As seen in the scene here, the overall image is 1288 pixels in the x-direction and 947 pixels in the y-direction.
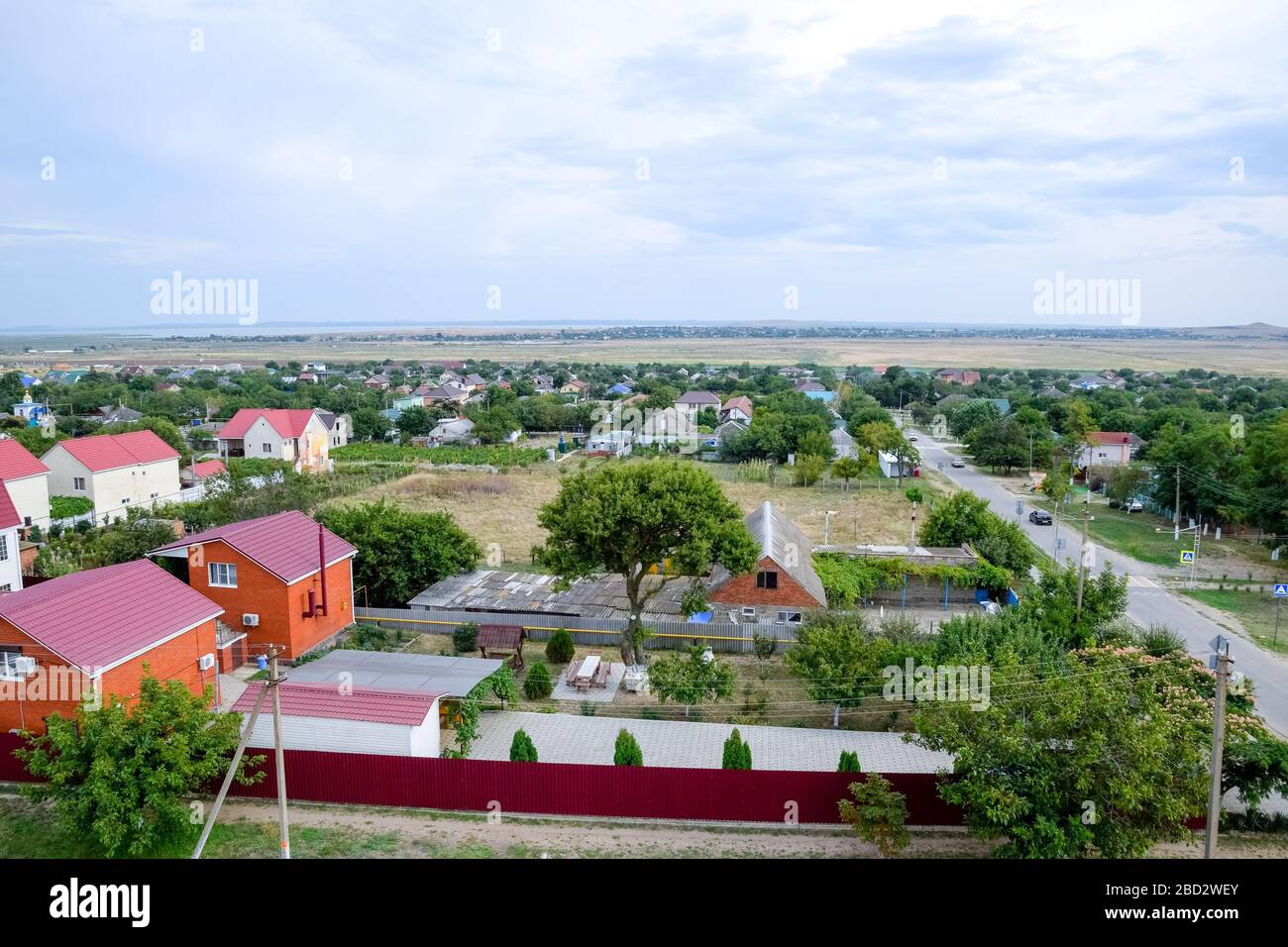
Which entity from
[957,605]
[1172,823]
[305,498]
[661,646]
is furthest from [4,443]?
[1172,823]

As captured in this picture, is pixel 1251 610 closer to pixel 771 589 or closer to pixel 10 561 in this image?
pixel 771 589

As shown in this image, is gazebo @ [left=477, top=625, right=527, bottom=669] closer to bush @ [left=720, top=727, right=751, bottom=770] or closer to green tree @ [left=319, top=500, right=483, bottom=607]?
green tree @ [left=319, top=500, right=483, bottom=607]

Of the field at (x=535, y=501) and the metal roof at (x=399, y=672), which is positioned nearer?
the metal roof at (x=399, y=672)
